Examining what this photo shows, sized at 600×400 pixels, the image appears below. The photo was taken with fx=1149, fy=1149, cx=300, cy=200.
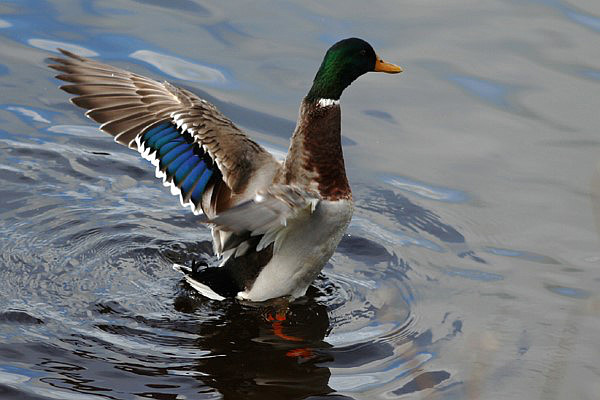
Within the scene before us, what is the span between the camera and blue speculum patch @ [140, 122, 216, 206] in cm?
605

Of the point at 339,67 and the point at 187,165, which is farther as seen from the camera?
the point at 339,67

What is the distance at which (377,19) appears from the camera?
9758 mm

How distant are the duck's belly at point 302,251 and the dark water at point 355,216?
0.50ft

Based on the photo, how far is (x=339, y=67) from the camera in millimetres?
6355

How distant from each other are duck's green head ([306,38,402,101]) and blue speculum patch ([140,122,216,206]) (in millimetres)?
690

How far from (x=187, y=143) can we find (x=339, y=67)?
3.12 ft

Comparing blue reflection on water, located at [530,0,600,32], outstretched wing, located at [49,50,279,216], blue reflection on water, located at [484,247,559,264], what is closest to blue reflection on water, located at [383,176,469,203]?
blue reflection on water, located at [484,247,559,264]

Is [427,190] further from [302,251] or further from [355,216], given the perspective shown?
[302,251]

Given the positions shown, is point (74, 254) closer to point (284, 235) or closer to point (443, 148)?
point (284, 235)

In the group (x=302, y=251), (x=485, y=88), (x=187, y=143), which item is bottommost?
(x=302, y=251)

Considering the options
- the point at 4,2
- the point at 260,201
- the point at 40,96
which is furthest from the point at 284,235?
the point at 4,2

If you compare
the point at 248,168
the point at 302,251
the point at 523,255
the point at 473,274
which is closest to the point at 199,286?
the point at 302,251

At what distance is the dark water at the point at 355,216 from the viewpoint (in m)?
5.69

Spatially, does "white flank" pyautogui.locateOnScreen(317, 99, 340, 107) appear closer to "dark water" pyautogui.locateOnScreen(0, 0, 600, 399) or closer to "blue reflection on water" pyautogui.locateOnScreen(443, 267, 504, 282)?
"dark water" pyautogui.locateOnScreen(0, 0, 600, 399)
